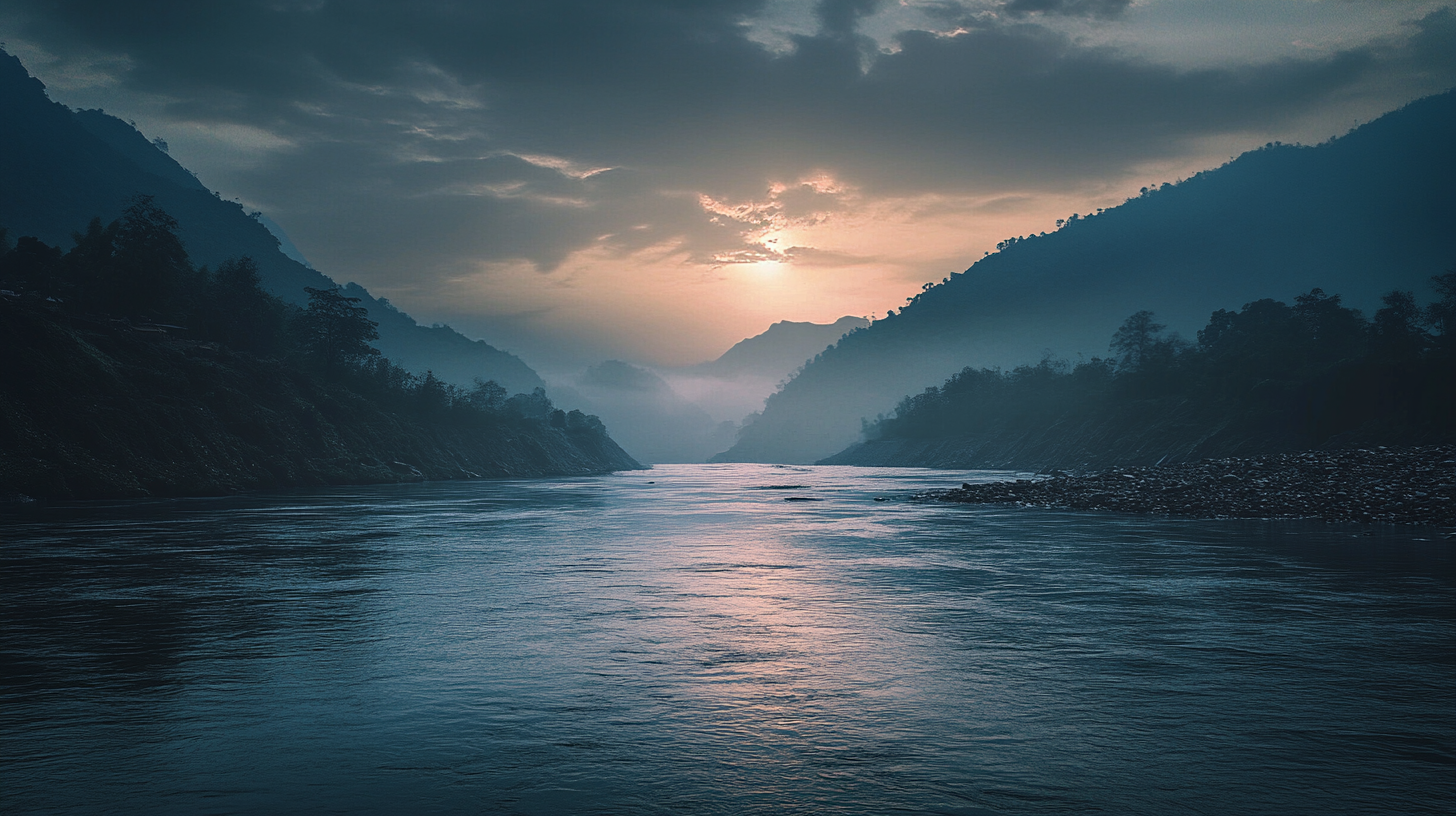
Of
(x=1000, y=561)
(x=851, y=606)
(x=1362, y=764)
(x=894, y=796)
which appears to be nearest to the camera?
(x=894, y=796)

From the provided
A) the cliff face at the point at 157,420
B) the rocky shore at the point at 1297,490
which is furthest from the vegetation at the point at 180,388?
the rocky shore at the point at 1297,490

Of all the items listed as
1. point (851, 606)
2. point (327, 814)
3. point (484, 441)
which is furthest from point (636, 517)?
point (484, 441)

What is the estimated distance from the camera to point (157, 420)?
7456 centimetres

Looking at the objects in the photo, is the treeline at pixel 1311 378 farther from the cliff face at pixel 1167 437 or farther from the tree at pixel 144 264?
the tree at pixel 144 264

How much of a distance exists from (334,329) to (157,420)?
290 feet

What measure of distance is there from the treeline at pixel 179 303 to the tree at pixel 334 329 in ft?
0.64

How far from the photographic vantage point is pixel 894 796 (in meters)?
7.28

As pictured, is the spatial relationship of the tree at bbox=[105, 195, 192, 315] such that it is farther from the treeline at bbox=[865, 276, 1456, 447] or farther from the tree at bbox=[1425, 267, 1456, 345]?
the tree at bbox=[1425, 267, 1456, 345]

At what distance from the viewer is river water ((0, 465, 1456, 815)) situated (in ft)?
24.6

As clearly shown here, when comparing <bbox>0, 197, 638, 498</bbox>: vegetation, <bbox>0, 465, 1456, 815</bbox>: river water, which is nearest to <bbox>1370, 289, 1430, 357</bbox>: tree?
<bbox>0, 465, 1456, 815</bbox>: river water

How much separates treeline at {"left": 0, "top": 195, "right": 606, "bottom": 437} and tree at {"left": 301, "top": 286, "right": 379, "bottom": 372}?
0.20 metres

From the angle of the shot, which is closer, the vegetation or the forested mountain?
the vegetation

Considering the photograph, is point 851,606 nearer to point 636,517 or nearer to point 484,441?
point 636,517

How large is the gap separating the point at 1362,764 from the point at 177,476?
8429cm
